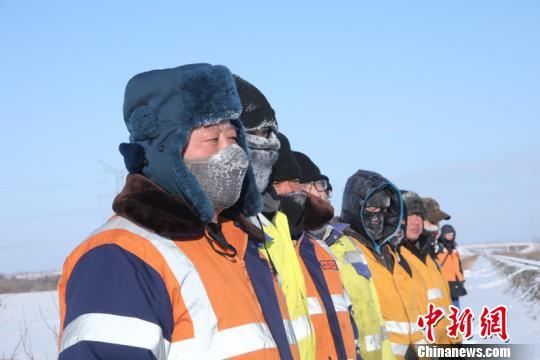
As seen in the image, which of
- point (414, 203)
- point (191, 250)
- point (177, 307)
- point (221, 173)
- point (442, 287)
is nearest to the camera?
point (177, 307)

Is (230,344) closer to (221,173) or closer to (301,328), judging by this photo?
(221,173)

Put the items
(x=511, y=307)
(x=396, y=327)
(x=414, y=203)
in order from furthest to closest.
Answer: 1. (x=511, y=307)
2. (x=414, y=203)
3. (x=396, y=327)

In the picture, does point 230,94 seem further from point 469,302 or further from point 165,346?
point 469,302

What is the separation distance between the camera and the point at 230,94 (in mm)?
2918

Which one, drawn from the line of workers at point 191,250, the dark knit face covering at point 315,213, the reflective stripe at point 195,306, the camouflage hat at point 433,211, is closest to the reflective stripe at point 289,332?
the line of workers at point 191,250

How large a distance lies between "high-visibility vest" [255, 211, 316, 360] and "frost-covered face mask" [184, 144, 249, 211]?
783mm

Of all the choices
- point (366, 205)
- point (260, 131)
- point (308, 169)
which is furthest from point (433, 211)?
point (260, 131)

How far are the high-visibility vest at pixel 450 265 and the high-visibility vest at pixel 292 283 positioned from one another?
1110 centimetres

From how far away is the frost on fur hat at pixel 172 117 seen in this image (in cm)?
266

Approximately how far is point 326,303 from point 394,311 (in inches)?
75.0

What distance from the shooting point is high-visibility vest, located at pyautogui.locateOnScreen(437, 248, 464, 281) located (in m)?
14.6

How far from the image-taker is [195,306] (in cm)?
244

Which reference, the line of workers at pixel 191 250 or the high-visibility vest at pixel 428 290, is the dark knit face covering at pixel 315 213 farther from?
the high-visibility vest at pixel 428 290

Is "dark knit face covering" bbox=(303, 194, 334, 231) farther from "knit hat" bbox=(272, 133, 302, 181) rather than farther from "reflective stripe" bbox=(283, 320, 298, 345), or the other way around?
"reflective stripe" bbox=(283, 320, 298, 345)
